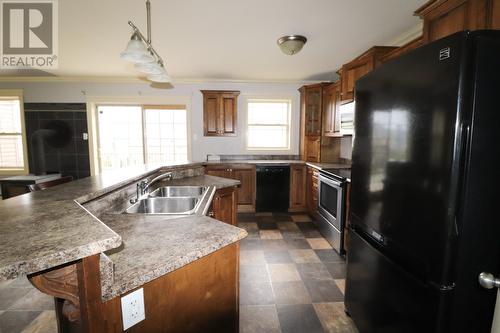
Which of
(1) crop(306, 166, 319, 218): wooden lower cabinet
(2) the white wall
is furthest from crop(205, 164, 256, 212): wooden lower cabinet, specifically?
(1) crop(306, 166, 319, 218): wooden lower cabinet

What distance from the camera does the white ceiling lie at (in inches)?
84.5

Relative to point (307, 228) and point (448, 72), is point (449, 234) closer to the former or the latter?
point (448, 72)

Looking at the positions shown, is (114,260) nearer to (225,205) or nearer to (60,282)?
(60,282)

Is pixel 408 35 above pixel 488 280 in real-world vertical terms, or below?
above

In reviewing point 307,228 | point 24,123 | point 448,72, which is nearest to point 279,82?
point 307,228

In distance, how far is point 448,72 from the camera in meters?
0.91

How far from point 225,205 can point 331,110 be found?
249 cm

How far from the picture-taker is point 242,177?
4.38m

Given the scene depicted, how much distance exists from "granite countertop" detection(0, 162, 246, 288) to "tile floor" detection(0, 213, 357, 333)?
1.09 meters

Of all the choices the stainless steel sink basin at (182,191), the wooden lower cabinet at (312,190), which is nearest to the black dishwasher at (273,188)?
the wooden lower cabinet at (312,190)

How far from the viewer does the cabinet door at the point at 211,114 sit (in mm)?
4625

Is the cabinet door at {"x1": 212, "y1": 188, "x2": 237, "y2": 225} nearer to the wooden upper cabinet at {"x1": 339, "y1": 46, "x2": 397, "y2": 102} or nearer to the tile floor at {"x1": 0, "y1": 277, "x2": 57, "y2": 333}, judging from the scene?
the tile floor at {"x1": 0, "y1": 277, "x2": 57, "y2": 333}

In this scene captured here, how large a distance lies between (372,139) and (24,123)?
6065mm

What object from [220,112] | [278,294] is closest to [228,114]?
[220,112]
